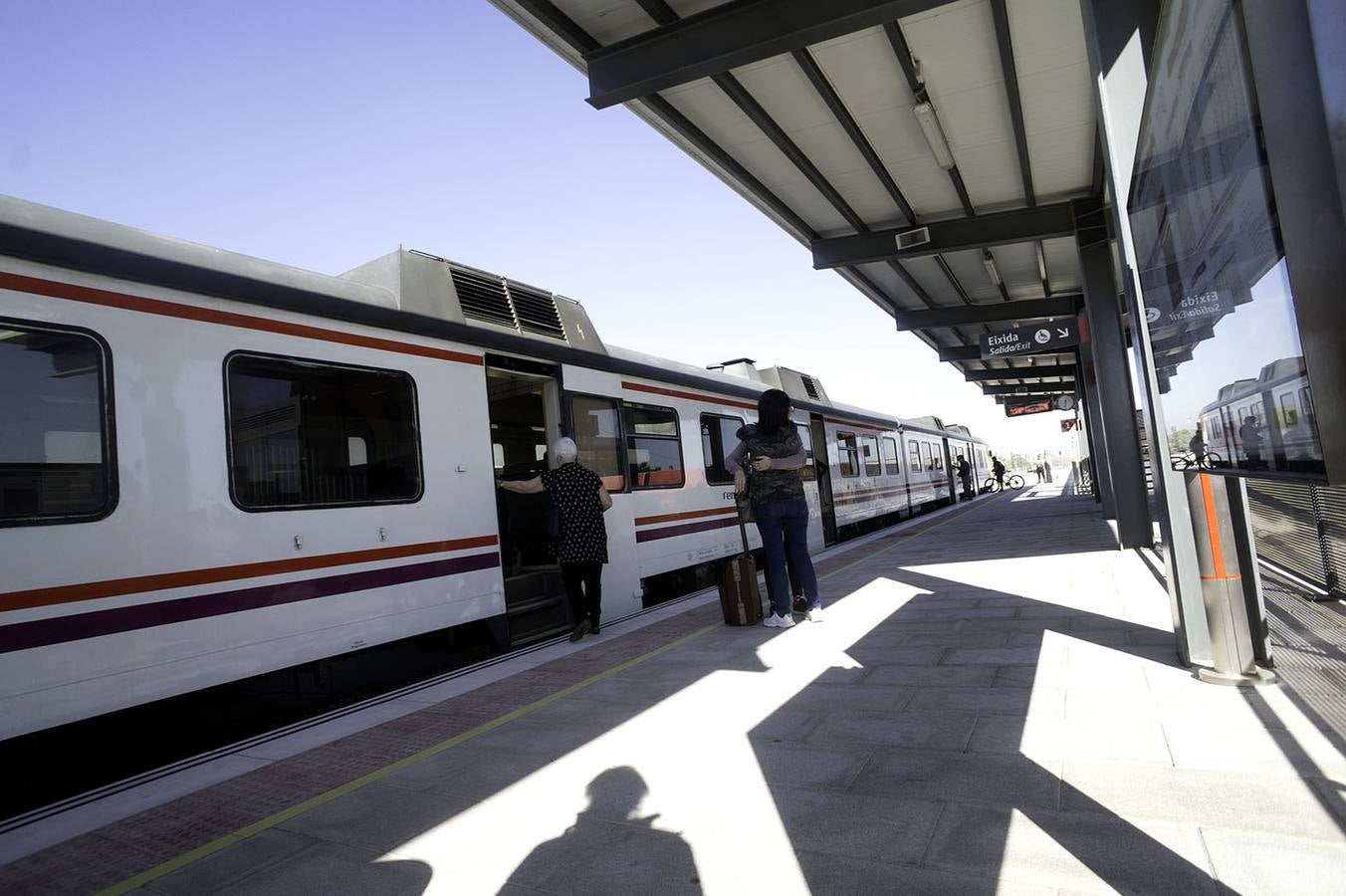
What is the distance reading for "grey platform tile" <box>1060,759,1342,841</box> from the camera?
7.11ft

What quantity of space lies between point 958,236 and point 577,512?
22.9 feet

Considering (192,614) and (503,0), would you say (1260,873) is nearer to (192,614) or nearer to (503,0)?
(192,614)

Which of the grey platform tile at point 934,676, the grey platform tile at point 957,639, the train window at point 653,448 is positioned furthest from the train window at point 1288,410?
the train window at point 653,448

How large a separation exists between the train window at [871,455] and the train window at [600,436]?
8.90m

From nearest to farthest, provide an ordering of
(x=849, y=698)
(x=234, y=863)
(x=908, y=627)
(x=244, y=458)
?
(x=234, y=863), (x=849, y=698), (x=244, y=458), (x=908, y=627)

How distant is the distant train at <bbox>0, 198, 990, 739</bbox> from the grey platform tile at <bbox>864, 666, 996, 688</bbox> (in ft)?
8.98

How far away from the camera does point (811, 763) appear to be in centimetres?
295

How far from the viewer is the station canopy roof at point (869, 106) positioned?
5.65 meters

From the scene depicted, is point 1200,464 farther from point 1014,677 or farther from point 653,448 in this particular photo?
point 653,448

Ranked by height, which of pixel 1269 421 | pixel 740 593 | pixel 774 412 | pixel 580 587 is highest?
pixel 774 412

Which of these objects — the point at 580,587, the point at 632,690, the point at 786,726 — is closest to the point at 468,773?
the point at 632,690

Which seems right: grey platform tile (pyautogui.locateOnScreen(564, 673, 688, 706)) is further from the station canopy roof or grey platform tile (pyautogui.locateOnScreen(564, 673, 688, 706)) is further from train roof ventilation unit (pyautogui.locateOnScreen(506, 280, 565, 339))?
the station canopy roof

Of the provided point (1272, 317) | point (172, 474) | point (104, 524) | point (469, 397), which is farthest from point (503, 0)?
point (1272, 317)

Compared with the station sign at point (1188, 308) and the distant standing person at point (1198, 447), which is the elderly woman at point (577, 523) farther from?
the distant standing person at point (1198, 447)
